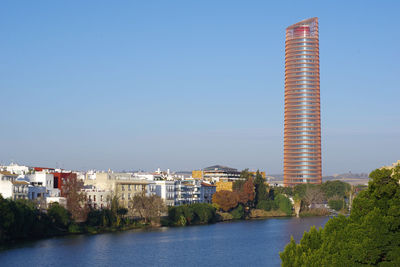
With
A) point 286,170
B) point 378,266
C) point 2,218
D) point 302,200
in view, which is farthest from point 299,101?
point 378,266

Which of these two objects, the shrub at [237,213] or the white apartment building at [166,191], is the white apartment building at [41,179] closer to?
the white apartment building at [166,191]

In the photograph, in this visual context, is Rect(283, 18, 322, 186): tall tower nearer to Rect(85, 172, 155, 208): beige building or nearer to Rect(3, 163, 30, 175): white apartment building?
Rect(85, 172, 155, 208): beige building

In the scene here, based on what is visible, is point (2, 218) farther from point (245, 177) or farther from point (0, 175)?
point (245, 177)

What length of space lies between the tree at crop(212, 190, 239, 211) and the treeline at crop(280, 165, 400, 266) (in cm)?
7972

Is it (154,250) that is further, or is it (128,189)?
(128,189)

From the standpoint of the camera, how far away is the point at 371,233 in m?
23.0

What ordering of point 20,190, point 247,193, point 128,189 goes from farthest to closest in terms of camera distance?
point 247,193 → point 128,189 → point 20,190

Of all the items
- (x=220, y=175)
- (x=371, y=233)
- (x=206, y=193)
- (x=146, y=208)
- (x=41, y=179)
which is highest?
(x=220, y=175)

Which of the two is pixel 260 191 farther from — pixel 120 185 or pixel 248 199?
pixel 120 185

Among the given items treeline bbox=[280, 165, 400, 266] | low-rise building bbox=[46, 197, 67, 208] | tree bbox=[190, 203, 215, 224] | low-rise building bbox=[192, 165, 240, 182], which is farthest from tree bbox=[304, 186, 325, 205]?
treeline bbox=[280, 165, 400, 266]

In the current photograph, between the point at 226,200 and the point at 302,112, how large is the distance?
64577 millimetres

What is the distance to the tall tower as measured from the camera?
6427 inches

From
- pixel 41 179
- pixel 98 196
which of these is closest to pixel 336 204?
pixel 98 196

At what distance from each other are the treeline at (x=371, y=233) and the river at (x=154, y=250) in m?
22.8
